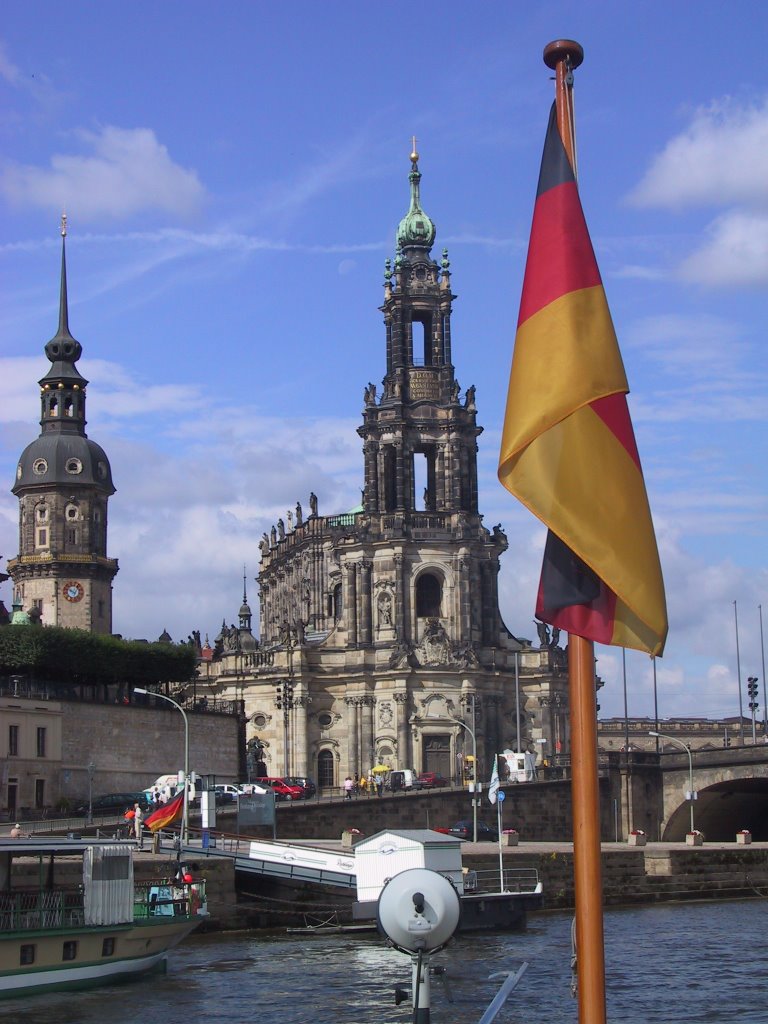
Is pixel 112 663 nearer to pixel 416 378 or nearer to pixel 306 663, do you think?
pixel 306 663

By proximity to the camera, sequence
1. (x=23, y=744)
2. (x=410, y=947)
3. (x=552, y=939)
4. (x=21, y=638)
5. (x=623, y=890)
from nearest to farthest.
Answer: (x=410, y=947) → (x=552, y=939) → (x=623, y=890) → (x=23, y=744) → (x=21, y=638)

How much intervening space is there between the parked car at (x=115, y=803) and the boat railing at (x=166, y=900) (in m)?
22.2

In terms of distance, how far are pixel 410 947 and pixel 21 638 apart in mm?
70833

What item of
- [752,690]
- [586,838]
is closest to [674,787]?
[752,690]

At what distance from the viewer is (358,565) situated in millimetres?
105625

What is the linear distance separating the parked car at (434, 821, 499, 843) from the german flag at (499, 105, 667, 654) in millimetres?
69435

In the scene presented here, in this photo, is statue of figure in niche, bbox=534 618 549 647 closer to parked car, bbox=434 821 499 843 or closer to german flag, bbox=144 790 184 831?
parked car, bbox=434 821 499 843

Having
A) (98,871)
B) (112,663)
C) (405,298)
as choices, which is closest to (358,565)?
(405,298)

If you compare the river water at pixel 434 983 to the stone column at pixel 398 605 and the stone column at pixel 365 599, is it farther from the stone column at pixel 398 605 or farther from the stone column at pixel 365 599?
the stone column at pixel 365 599

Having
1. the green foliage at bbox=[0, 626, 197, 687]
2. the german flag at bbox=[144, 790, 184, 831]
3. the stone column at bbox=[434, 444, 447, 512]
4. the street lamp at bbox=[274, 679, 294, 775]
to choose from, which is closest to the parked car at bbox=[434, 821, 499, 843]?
the green foliage at bbox=[0, 626, 197, 687]

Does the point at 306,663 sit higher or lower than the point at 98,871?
higher

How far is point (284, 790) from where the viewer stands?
84.7 m

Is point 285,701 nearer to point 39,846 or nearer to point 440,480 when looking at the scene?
point 440,480

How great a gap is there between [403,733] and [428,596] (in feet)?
32.6
